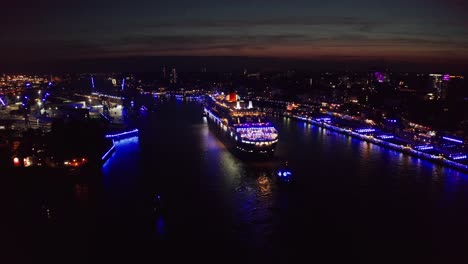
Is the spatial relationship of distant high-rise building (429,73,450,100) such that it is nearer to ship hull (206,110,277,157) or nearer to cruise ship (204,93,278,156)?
cruise ship (204,93,278,156)

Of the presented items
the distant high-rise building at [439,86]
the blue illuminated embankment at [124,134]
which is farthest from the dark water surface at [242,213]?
the distant high-rise building at [439,86]

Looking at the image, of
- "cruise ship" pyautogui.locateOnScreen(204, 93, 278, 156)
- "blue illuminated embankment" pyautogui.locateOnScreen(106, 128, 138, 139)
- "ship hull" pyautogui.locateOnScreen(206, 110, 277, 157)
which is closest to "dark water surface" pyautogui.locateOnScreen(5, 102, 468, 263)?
"ship hull" pyautogui.locateOnScreen(206, 110, 277, 157)

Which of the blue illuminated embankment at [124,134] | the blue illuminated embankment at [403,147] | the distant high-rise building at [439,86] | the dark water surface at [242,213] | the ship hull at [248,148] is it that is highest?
the distant high-rise building at [439,86]

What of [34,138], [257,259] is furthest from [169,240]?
[34,138]

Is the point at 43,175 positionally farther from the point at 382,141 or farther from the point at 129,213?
the point at 382,141

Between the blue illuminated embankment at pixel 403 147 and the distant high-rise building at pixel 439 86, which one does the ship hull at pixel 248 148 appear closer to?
the blue illuminated embankment at pixel 403 147

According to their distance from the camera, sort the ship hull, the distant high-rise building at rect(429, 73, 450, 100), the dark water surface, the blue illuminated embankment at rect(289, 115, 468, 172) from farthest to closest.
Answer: the distant high-rise building at rect(429, 73, 450, 100)
the ship hull
the blue illuminated embankment at rect(289, 115, 468, 172)
the dark water surface

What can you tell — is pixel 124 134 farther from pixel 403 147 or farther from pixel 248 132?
pixel 403 147

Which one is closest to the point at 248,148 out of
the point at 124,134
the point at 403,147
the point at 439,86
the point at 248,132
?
the point at 248,132
